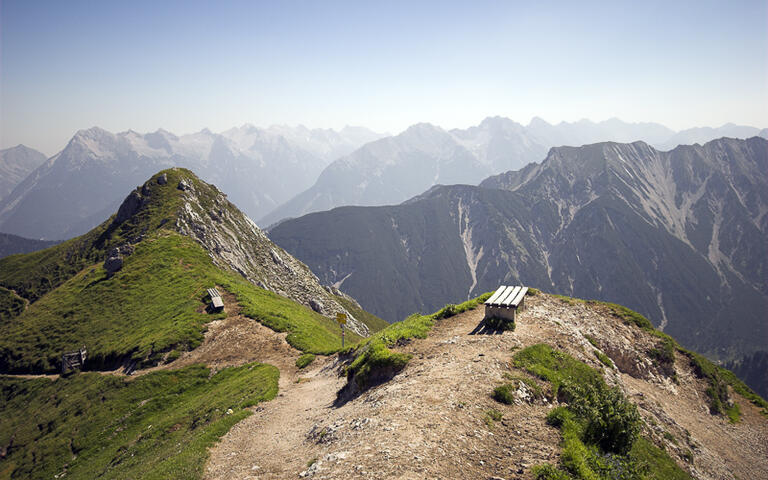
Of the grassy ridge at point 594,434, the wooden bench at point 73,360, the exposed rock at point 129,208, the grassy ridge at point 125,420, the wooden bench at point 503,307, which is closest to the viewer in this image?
the grassy ridge at point 594,434

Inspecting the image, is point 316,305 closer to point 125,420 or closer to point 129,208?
point 129,208

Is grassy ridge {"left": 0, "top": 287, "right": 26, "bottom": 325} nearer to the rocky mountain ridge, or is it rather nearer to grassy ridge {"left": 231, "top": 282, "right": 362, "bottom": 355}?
the rocky mountain ridge

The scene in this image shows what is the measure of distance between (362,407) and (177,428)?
1702cm

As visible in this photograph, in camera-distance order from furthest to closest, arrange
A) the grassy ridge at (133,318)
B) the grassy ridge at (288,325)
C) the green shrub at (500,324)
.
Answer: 1. the grassy ridge at (133,318)
2. the grassy ridge at (288,325)
3. the green shrub at (500,324)

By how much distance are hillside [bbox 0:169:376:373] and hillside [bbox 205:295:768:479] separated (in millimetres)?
17912

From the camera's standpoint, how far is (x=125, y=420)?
30.0m

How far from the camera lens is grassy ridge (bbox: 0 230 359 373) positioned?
40.8 meters

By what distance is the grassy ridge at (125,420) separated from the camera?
71.8 feet

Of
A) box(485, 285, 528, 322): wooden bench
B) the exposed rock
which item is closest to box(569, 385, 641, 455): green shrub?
box(485, 285, 528, 322): wooden bench

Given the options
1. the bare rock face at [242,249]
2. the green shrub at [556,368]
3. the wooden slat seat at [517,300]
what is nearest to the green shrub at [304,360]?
the wooden slat seat at [517,300]

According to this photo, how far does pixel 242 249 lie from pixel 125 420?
69295 millimetres

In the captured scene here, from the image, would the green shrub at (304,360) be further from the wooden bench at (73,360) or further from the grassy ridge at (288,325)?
the wooden bench at (73,360)

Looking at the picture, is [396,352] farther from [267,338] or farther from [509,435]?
[267,338]

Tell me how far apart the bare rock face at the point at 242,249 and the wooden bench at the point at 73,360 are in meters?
31.3
